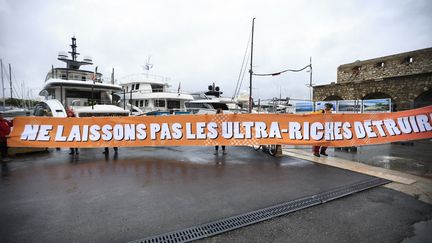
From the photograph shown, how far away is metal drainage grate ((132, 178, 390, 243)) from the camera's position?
9.47 ft

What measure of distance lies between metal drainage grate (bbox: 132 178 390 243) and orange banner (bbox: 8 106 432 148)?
3117 mm

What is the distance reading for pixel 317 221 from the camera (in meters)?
3.29

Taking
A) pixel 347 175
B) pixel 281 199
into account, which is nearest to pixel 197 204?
pixel 281 199

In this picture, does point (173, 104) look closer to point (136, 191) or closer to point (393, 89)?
point (393, 89)

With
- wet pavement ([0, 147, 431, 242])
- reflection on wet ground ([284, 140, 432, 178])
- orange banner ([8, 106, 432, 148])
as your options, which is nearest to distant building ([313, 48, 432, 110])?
reflection on wet ground ([284, 140, 432, 178])

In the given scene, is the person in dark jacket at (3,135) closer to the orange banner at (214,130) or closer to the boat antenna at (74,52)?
the orange banner at (214,130)

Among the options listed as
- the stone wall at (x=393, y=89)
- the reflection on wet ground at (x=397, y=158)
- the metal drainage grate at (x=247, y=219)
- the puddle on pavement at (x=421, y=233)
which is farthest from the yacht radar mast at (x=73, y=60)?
the puddle on pavement at (x=421, y=233)

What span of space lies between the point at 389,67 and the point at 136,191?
25207mm

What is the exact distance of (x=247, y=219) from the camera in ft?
11.0

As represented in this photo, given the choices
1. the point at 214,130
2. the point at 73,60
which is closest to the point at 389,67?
the point at 214,130

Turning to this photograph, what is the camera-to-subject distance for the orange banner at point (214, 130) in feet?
24.9

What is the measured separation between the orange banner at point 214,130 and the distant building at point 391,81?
1271cm

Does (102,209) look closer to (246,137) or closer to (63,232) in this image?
(63,232)

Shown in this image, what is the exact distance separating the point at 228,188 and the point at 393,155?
23.9 ft
